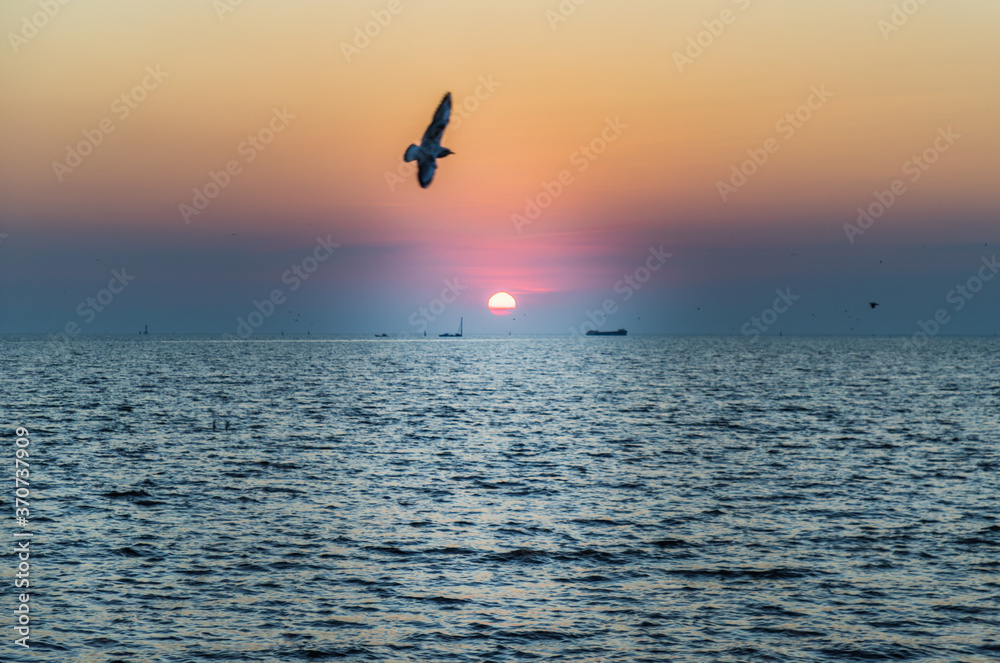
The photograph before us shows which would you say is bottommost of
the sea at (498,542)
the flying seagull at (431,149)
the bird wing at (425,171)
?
the sea at (498,542)

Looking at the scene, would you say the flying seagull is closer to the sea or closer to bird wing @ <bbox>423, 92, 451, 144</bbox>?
bird wing @ <bbox>423, 92, 451, 144</bbox>

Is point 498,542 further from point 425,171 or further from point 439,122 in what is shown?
point 425,171

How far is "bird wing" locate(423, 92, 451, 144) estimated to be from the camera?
52.7ft

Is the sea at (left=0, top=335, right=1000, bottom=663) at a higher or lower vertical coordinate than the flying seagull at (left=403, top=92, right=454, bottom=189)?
lower

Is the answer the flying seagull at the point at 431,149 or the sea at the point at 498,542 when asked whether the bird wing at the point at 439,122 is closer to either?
the flying seagull at the point at 431,149

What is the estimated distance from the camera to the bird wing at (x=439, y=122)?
16.1m

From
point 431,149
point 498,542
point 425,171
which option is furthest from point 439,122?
point 498,542

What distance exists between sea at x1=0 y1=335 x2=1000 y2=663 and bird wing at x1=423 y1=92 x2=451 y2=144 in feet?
37.5

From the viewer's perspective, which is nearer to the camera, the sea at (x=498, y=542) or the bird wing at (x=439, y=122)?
the bird wing at (x=439, y=122)

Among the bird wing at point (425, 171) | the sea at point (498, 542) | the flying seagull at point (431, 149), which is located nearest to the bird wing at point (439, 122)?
the flying seagull at point (431, 149)

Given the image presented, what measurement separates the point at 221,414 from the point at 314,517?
41.3 metres

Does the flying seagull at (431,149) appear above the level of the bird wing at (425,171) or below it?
above

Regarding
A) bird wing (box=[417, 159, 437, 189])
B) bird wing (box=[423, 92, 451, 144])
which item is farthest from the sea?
bird wing (box=[423, 92, 451, 144])

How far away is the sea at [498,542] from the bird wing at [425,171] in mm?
11028
